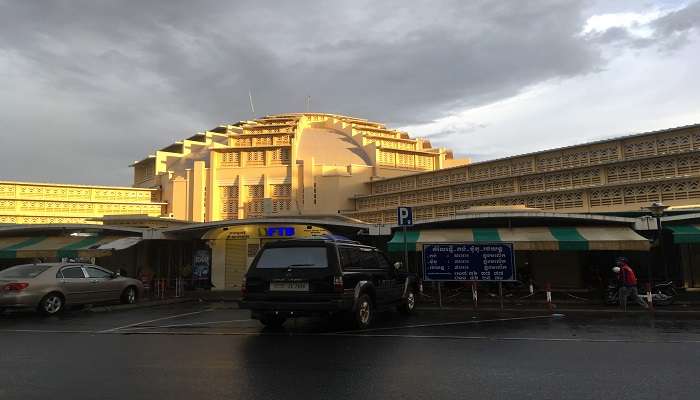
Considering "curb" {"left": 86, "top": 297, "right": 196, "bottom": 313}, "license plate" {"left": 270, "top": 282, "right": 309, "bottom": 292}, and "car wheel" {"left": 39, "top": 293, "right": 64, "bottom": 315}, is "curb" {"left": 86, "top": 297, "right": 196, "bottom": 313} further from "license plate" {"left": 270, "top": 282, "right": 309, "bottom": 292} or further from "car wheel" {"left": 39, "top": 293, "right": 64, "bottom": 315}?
"license plate" {"left": 270, "top": 282, "right": 309, "bottom": 292}

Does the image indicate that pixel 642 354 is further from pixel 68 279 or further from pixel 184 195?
pixel 184 195

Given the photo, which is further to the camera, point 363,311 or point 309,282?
point 363,311

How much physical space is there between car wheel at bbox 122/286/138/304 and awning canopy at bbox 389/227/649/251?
8.35 m

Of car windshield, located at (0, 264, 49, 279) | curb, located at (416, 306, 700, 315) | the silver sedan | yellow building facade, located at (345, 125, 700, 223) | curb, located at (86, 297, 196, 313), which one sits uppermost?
yellow building facade, located at (345, 125, 700, 223)

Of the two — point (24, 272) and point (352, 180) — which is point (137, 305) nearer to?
point (24, 272)

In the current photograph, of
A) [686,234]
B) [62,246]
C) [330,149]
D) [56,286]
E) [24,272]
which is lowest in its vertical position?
[56,286]

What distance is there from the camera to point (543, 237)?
16.0m

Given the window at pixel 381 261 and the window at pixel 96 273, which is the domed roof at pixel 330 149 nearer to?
the window at pixel 96 273

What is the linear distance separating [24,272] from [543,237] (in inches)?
593

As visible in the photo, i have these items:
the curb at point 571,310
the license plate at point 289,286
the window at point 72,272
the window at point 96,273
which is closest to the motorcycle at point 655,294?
the curb at point 571,310

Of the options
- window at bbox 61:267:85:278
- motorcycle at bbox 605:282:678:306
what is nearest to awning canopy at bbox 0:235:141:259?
window at bbox 61:267:85:278

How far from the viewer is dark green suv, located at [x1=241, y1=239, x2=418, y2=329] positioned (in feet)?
29.1

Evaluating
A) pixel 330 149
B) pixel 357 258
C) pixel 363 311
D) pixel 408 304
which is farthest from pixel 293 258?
pixel 330 149

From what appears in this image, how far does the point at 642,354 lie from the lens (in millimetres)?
7000
